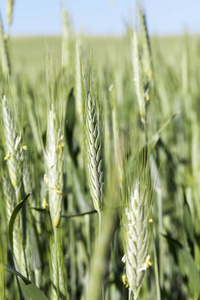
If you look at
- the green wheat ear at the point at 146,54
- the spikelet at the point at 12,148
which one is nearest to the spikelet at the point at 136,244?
the spikelet at the point at 12,148

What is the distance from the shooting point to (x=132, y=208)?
41cm

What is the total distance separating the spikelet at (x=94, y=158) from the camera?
448mm

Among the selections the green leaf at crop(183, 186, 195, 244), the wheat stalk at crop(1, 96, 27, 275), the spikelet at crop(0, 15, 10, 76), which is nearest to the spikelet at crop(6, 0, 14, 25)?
the spikelet at crop(0, 15, 10, 76)

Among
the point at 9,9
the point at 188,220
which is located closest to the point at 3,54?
the point at 9,9

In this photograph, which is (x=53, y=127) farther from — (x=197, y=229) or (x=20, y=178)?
(x=197, y=229)

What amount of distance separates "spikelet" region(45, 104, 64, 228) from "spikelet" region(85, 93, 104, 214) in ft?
0.16

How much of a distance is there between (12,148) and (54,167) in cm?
11

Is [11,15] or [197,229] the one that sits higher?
[11,15]

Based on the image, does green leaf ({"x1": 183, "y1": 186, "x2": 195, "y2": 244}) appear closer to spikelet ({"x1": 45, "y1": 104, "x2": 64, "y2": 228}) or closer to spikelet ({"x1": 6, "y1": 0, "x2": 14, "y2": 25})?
spikelet ({"x1": 45, "y1": 104, "x2": 64, "y2": 228})

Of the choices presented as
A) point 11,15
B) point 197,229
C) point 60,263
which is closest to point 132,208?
point 60,263

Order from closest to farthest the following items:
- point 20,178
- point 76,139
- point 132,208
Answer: point 132,208 < point 20,178 < point 76,139

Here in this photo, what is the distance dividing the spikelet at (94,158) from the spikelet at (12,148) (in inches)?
5.7

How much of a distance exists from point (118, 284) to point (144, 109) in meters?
0.34

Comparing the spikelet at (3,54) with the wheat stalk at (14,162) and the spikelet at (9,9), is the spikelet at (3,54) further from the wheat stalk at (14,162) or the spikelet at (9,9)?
the wheat stalk at (14,162)
